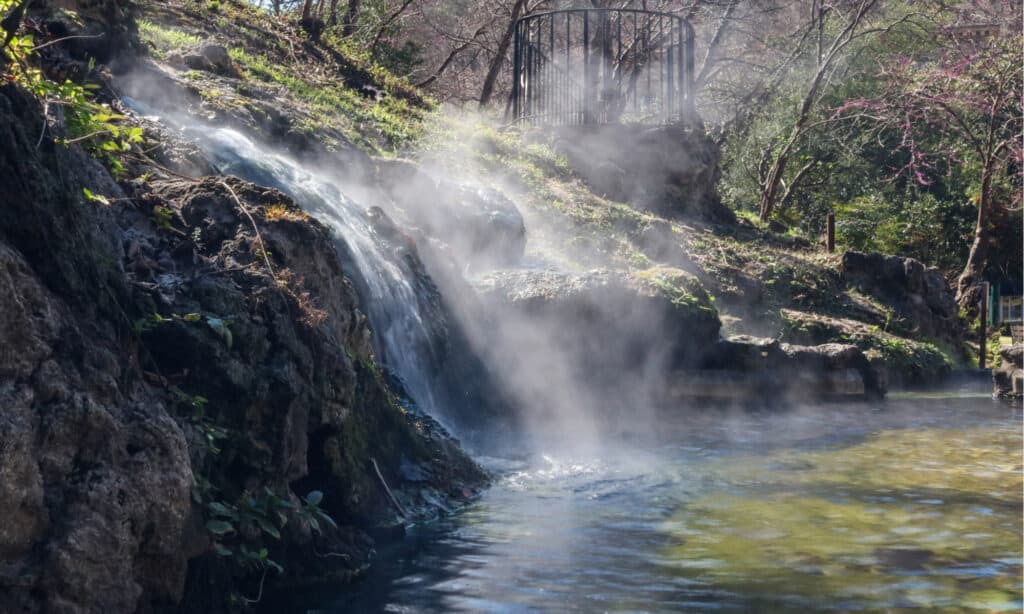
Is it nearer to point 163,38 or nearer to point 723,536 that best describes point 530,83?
point 163,38

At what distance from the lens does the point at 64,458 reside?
12.8 feet

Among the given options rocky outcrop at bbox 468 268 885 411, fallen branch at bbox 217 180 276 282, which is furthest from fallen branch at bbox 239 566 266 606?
rocky outcrop at bbox 468 268 885 411

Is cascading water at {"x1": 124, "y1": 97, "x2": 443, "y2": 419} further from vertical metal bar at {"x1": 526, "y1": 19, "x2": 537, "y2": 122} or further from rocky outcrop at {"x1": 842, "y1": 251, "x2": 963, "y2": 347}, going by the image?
rocky outcrop at {"x1": 842, "y1": 251, "x2": 963, "y2": 347}

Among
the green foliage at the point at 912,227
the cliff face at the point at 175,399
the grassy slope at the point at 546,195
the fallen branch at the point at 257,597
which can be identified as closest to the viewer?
the cliff face at the point at 175,399

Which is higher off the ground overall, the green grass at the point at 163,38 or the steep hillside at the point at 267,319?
the green grass at the point at 163,38

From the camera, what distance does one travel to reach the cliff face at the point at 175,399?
3.85 metres

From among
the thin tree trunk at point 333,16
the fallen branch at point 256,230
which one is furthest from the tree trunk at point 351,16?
the fallen branch at point 256,230

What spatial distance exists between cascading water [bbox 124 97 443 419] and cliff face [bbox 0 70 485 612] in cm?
202

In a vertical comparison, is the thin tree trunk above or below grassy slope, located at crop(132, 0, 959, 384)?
above

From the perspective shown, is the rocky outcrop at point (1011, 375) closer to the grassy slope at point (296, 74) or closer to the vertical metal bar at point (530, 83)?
the vertical metal bar at point (530, 83)

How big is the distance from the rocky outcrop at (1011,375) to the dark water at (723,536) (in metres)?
4.76

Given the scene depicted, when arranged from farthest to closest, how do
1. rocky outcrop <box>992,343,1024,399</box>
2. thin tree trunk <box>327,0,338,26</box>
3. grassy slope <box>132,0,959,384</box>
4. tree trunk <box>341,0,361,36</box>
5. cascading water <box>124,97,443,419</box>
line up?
tree trunk <box>341,0,361,36</box> → thin tree trunk <box>327,0,338,26</box> → grassy slope <box>132,0,959,384</box> → rocky outcrop <box>992,343,1024,399</box> → cascading water <box>124,97,443,419</box>

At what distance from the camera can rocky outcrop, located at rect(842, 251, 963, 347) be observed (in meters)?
19.7

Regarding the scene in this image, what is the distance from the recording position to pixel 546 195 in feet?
55.1
